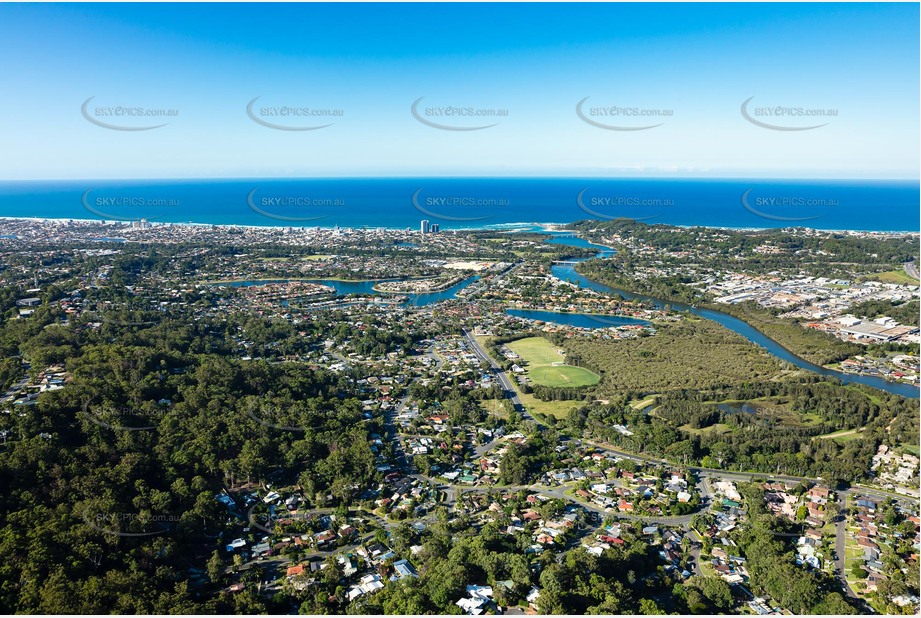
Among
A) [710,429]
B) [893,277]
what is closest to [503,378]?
[710,429]

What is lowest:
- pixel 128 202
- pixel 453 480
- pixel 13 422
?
pixel 453 480

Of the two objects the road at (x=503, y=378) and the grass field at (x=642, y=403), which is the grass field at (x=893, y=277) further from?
the road at (x=503, y=378)

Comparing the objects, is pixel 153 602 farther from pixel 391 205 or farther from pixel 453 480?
pixel 391 205

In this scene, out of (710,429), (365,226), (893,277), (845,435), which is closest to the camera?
(845,435)

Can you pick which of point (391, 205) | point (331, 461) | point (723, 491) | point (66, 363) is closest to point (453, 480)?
point (331, 461)

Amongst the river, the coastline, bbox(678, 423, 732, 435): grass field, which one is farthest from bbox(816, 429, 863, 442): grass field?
the coastline

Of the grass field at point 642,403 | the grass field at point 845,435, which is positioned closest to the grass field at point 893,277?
the grass field at point 845,435

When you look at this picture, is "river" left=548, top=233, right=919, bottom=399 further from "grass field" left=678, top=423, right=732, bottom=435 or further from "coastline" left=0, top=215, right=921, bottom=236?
"coastline" left=0, top=215, right=921, bottom=236

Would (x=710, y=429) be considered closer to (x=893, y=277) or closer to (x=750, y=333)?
(x=750, y=333)

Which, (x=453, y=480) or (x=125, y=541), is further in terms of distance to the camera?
(x=453, y=480)
